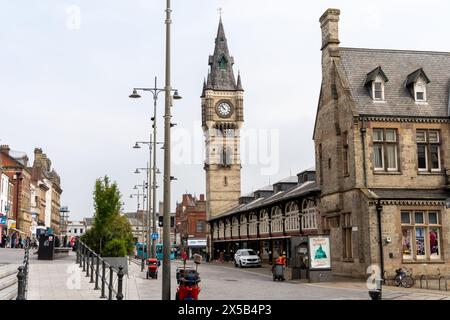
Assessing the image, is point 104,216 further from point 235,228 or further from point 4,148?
point 4,148

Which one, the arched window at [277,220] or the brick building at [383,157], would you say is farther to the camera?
the arched window at [277,220]

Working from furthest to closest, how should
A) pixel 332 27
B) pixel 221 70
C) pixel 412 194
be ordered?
pixel 221 70 → pixel 332 27 → pixel 412 194

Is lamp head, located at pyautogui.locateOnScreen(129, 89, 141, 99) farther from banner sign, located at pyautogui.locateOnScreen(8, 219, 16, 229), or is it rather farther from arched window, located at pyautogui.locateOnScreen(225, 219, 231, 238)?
banner sign, located at pyautogui.locateOnScreen(8, 219, 16, 229)

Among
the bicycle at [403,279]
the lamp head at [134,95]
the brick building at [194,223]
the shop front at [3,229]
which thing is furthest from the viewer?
the brick building at [194,223]

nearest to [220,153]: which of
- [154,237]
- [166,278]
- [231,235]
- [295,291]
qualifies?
[231,235]

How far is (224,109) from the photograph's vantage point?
104 metres

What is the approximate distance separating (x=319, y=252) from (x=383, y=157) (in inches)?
278

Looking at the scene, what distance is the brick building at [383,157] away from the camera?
30266 mm

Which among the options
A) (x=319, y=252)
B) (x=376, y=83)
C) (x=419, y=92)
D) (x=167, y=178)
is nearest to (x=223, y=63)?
(x=376, y=83)

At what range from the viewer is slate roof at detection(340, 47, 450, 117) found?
32750 millimetres

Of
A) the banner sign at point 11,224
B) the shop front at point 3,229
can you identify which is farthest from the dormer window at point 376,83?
the banner sign at point 11,224

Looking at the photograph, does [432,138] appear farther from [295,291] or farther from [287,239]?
[287,239]

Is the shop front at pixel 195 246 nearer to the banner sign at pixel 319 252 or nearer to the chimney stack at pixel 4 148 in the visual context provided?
the chimney stack at pixel 4 148
